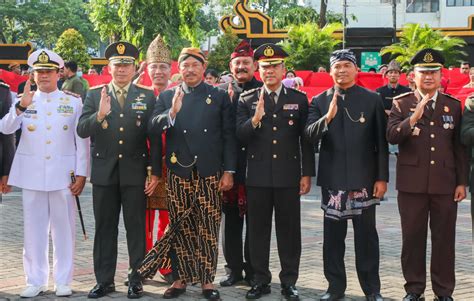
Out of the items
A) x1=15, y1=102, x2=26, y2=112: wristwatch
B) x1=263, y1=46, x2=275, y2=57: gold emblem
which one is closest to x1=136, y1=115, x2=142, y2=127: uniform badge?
x1=15, y1=102, x2=26, y2=112: wristwatch

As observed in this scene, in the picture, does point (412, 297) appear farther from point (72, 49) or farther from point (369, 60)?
point (369, 60)

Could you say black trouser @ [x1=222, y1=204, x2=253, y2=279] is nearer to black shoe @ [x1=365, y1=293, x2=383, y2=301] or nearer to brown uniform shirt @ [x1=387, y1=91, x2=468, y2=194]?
black shoe @ [x1=365, y1=293, x2=383, y2=301]

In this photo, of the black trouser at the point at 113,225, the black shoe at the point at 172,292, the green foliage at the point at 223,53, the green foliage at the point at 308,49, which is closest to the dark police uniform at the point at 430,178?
the black shoe at the point at 172,292

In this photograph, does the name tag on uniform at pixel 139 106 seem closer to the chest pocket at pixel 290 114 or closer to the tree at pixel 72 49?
the chest pocket at pixel 290 114

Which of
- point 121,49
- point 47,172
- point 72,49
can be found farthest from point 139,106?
point 72,49

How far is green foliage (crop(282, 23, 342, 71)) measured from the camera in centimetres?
2667

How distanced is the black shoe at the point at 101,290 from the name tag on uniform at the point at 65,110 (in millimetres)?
1488

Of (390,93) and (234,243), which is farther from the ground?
(390,93)

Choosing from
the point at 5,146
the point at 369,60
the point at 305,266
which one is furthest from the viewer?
the point at 369,60

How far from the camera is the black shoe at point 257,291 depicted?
6.81 m

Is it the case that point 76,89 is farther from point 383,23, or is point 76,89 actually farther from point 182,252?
point 383,23

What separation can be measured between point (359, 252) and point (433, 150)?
1040 millimetres

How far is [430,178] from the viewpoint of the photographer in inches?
255

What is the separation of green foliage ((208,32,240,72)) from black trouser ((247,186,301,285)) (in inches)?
887
